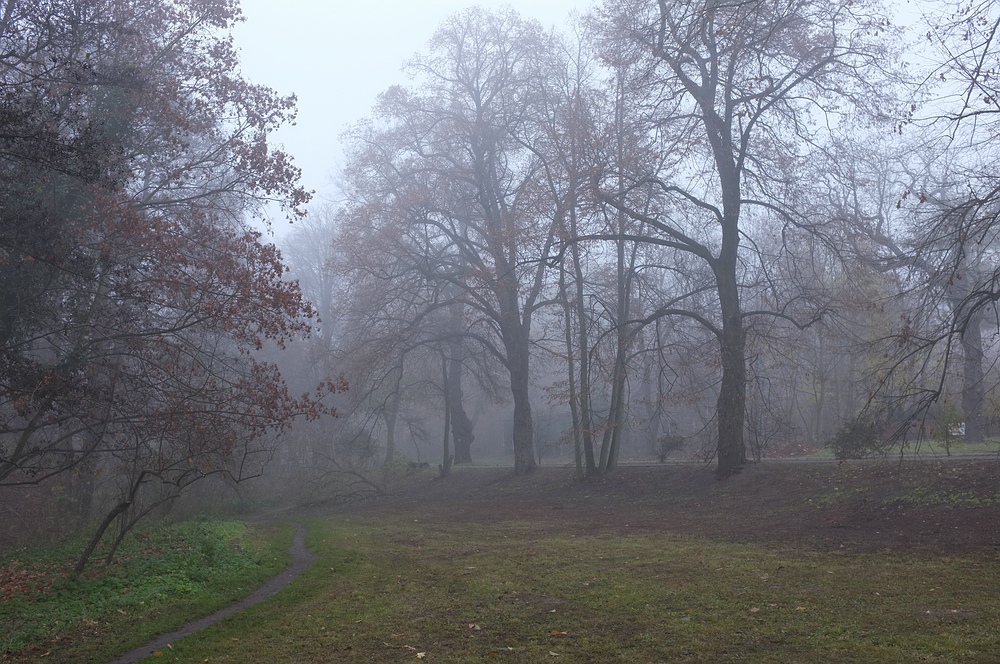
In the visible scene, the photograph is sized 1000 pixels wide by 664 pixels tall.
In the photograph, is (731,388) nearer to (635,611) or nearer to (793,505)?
(793,505)

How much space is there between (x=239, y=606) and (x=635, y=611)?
4795 millimetres

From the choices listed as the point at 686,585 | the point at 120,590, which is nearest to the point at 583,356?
the point at 686,585

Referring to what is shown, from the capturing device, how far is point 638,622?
7570mm

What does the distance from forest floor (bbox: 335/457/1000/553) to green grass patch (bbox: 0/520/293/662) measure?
6.81 meters

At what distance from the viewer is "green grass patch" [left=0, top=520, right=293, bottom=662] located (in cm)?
Answer: 764

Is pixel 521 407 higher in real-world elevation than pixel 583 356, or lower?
lower

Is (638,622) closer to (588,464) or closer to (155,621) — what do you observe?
(155,621)

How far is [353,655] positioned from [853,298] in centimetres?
1440

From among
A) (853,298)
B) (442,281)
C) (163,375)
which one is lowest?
(163,375)

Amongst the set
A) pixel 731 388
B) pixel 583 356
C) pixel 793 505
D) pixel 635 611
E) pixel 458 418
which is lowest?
pixel 635 611

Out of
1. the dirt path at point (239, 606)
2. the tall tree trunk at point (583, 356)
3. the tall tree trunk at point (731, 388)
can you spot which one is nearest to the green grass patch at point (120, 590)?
the dirt path at point (239, 606)

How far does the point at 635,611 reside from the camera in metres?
8.02

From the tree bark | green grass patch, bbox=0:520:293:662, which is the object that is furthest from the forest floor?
the tree bark

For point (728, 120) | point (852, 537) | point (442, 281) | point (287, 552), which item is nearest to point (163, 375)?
point (287, 552)
